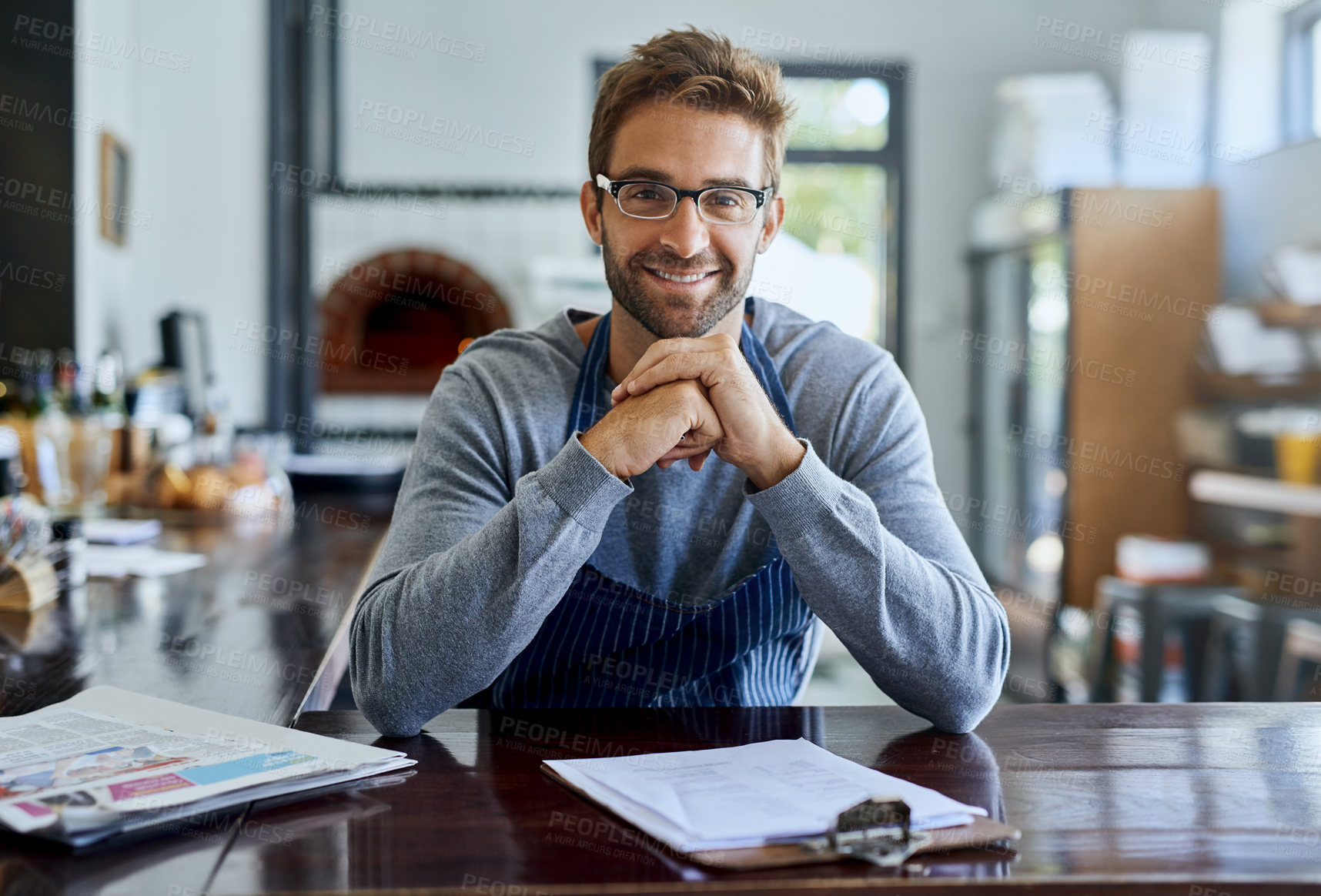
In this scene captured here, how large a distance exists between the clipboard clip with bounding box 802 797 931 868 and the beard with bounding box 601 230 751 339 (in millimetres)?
673

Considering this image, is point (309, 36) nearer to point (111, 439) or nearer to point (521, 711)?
point (111, 439)

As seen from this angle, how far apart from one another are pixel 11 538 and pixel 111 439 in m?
1.18

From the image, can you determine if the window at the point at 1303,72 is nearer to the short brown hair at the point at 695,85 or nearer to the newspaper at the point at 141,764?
the short brown hair at the point at 695,85

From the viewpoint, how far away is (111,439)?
274 cm

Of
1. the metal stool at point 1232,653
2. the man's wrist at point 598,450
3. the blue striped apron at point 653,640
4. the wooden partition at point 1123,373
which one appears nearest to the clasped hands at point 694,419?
the man's wrist at point 598,450

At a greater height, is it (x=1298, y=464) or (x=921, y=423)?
(x=921, y=423)

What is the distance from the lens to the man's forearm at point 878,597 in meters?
1.08

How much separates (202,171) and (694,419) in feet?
13.7

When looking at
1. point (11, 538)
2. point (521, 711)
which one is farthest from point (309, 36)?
point (521, 711)

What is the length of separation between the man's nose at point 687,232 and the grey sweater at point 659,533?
0.18 meters

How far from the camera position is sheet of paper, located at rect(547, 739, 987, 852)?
2.50ft

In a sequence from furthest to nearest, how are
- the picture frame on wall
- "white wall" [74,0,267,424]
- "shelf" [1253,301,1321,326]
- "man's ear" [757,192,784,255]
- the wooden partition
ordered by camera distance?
"white wall" [74,0,267,424] → the wooden partition → the picture frame on wall → "shelf" [1253,301,1321,326] → "man's ear" [757,192,784,255]

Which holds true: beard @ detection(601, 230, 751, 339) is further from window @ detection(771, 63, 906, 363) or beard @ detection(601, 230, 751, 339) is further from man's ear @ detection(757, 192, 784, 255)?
window @ detection(771, 63, 906, 363)

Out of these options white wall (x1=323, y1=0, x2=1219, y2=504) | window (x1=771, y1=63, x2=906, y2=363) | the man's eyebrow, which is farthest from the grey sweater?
window (x1=771, y1=63, x2=906, y2=363)
